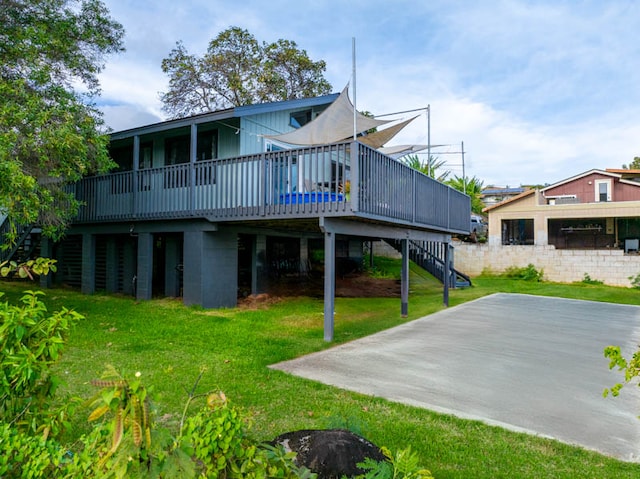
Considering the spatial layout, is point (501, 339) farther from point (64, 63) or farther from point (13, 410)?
point (64, 63)

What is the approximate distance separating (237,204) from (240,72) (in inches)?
713

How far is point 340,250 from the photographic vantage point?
18.4 meters

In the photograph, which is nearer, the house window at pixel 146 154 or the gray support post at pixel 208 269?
the gray support post at pixel 208 269

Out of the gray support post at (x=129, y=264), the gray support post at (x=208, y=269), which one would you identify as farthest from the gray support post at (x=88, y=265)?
the gray support post at (x=208, y=269)

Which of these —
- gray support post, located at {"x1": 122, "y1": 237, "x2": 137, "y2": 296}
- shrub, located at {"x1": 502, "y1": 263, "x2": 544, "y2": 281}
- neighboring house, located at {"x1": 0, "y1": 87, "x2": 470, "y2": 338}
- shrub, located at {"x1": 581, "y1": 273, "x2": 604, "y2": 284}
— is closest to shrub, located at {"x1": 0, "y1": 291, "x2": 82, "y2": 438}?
neighboring house, located at {"x1": 0, "y1": 87, "x2": 470, "y2": 338}

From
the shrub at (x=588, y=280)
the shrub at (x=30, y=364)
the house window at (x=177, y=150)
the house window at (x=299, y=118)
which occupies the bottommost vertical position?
the shrub at (x=588, y=280)

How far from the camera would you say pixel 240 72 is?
24984 millimetres

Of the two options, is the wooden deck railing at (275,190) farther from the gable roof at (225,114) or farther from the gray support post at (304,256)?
the gray support post at (304,256)

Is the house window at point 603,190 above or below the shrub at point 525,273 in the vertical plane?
above

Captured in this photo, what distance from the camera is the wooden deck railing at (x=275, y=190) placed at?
802 centimetres

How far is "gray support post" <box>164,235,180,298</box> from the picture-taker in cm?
1232

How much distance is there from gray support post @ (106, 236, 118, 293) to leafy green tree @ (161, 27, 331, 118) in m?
14.5

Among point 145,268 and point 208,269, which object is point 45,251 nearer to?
point 145,268

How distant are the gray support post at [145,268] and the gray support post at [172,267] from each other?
Answer: 2.77ft
